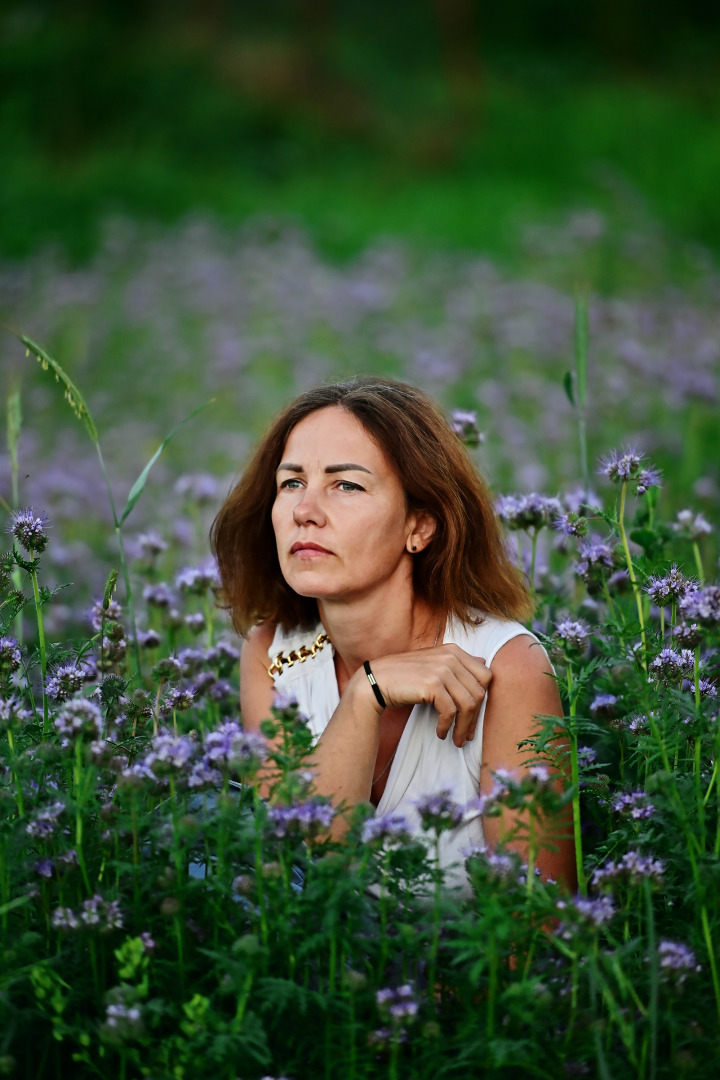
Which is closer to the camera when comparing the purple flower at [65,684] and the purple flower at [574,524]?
the purple flower at [65,684]

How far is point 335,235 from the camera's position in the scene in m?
10.9

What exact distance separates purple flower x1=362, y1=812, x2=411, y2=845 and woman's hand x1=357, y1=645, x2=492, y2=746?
627mm

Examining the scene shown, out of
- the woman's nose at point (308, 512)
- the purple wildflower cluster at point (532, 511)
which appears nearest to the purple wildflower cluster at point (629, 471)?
the purple wildflower cluster at point (532, 511)

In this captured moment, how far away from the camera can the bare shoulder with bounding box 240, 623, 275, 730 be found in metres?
2.92

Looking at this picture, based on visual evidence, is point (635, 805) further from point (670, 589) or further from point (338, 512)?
point (338, 512)

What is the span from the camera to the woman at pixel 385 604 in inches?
96.6

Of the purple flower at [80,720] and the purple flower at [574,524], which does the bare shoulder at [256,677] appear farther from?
the purple flower at [80,720]

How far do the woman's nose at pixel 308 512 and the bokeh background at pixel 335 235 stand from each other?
1.10 metres

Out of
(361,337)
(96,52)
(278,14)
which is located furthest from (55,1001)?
(278,14)

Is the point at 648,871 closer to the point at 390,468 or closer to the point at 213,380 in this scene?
the point at 390,468

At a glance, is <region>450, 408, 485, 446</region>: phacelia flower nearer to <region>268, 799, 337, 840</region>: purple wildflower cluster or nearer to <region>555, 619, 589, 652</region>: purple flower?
<region>555, 619, 589, 652</region>: purple flower

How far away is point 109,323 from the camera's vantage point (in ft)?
27.9

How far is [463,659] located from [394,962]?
2.33ft

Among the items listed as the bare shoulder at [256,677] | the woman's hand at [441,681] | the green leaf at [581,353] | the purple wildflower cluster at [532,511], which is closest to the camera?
the woman's hand at [441,681]
